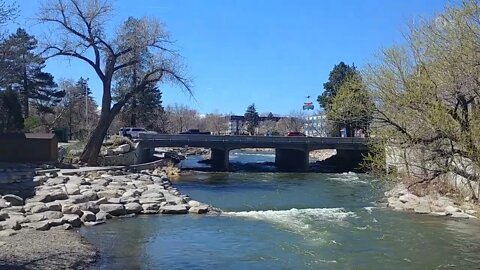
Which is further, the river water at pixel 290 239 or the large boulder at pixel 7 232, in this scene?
the large boulder at pixel 7 232

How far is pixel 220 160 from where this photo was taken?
60219mm

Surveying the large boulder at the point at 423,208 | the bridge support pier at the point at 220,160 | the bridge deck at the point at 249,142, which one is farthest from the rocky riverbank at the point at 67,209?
the bridge support pier at the point at 220,160

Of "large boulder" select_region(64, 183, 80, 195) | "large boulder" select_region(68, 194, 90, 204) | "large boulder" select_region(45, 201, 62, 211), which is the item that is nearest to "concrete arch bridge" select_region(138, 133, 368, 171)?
"large boulder" select_region(64, 183, 80, 195)

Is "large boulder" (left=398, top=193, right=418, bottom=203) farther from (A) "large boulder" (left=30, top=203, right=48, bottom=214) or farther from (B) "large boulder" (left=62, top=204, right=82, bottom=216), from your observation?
(A) "large boulder" (left=30, top=203, right=48, bottom=214)

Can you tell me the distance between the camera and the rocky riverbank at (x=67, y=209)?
46.3ft

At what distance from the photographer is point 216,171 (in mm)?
51938

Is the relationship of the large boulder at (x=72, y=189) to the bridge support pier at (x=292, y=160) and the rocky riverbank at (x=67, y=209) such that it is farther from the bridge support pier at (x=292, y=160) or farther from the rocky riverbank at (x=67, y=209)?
the bridge support pier at (x=292, y=160)

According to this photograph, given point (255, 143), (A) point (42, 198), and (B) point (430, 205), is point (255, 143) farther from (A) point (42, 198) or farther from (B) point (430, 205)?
(A) point (42, 198)

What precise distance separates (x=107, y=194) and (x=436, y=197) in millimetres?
15938

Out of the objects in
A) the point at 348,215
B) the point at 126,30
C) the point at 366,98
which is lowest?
the point at 348,215

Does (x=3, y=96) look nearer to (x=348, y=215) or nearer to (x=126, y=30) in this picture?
(x=126, y=30)

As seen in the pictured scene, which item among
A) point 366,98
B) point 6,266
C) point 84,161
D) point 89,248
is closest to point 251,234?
point 89,248

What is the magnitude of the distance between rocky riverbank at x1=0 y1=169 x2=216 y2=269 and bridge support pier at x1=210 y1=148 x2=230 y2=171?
74.3 feet

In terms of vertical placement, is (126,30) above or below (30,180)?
above
